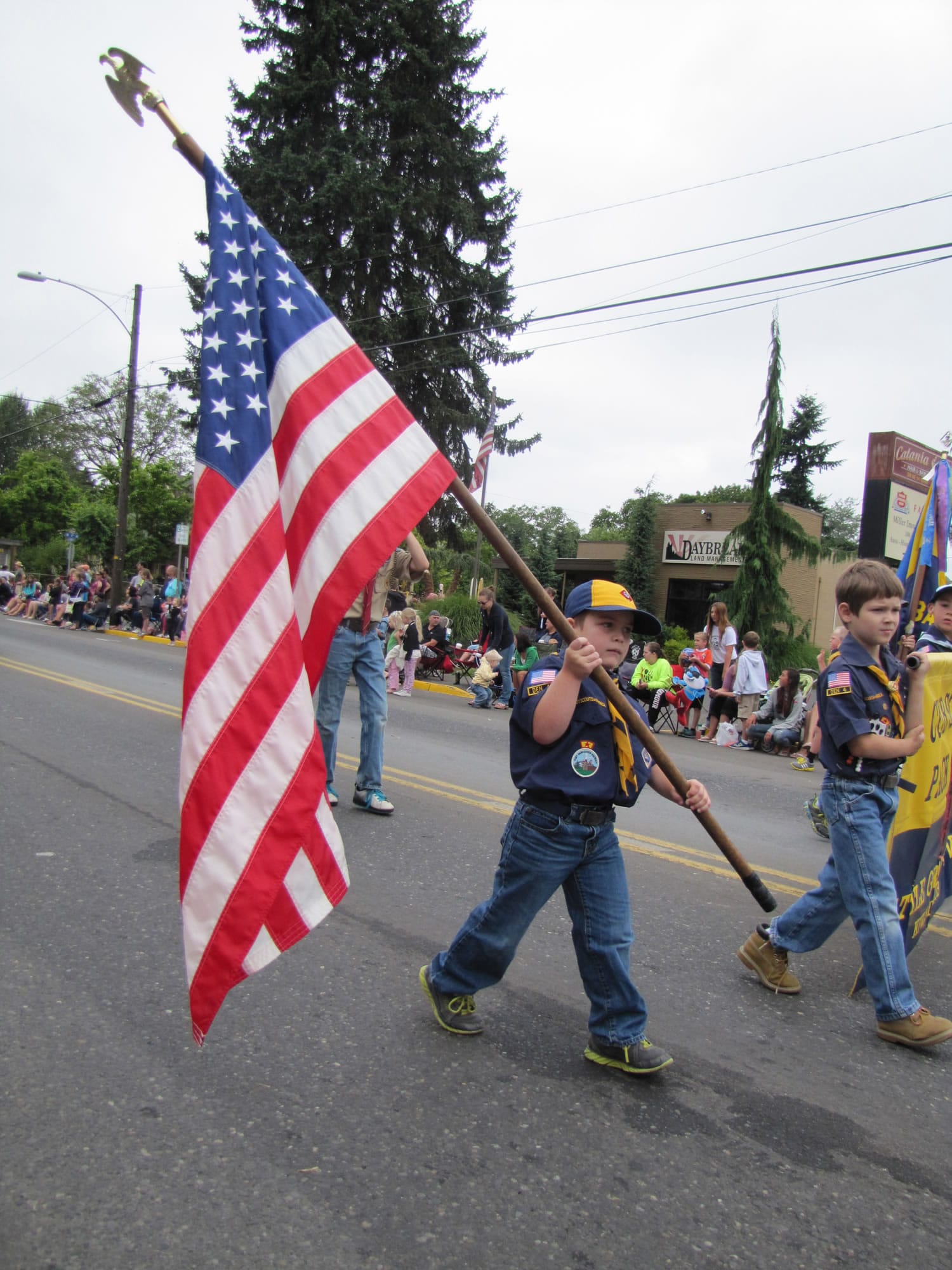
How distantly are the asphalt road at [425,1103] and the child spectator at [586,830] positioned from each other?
8.6 inches

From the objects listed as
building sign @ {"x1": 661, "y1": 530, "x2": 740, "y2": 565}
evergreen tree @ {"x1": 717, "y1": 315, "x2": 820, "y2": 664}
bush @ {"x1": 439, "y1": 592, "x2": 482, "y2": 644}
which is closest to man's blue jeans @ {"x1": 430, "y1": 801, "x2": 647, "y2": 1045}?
bush @ {"x1": 439, "y1": 592, "x2": 482, "y2": 644}

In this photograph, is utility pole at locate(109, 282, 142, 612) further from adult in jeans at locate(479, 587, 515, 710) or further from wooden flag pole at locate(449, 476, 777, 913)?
wooden flag pole at locate(449, 476, 777, 913)

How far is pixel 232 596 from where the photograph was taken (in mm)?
2617

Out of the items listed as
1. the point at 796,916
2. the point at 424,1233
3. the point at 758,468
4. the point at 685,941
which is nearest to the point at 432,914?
the point at 685,941

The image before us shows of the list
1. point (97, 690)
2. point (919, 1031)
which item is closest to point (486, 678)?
point (97, 690)

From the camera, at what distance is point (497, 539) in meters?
2.85

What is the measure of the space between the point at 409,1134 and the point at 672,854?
367 cm

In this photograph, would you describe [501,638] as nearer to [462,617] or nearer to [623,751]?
[462,617]

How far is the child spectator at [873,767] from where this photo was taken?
3617mm

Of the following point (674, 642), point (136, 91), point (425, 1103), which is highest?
point (136, 91)

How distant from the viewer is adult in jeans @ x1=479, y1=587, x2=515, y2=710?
49.6ft

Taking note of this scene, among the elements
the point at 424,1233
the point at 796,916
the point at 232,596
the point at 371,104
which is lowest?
the point at 424,1233

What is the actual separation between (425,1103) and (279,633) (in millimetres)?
1504

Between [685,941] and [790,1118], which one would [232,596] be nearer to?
[790,1118]
